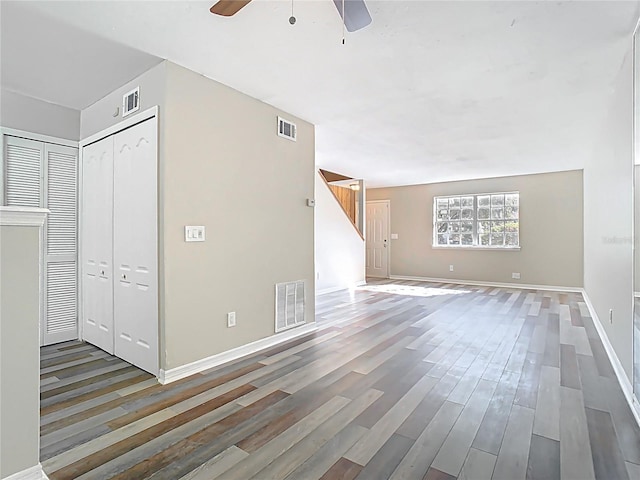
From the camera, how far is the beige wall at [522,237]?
22.3 feet

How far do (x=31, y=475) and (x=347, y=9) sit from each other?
2.67 m

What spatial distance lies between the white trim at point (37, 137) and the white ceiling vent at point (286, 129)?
2.20 meters

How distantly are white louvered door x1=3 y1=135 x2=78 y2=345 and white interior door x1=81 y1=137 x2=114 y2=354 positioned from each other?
0.13m

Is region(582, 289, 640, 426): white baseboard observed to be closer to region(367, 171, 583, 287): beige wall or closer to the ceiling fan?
the ceiling fan

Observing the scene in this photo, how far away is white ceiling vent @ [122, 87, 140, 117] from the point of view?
9.42ft

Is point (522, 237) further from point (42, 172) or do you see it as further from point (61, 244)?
point (42, 172)

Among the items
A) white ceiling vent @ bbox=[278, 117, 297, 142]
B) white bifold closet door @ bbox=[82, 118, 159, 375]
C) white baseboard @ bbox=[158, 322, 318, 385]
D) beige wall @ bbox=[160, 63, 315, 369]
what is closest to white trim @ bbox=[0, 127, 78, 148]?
white bifold closet door @ bbox=[82, 118, 159, 375]

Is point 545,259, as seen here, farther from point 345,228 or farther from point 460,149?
point 345,228

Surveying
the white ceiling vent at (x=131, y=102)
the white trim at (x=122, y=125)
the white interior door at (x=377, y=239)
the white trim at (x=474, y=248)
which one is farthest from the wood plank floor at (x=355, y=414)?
the white interior door at (x=377, y=239)

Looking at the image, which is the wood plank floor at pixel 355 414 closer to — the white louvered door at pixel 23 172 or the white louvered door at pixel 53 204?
the white louvered door at pixel 53 204

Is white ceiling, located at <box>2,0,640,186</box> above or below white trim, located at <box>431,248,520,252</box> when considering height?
above

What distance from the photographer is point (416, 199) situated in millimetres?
8625

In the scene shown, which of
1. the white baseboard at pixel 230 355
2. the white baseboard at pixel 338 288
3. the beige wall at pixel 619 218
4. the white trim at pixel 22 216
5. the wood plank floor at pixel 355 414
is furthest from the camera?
the white baseboard at pixel 338 288

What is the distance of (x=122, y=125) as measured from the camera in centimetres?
301
